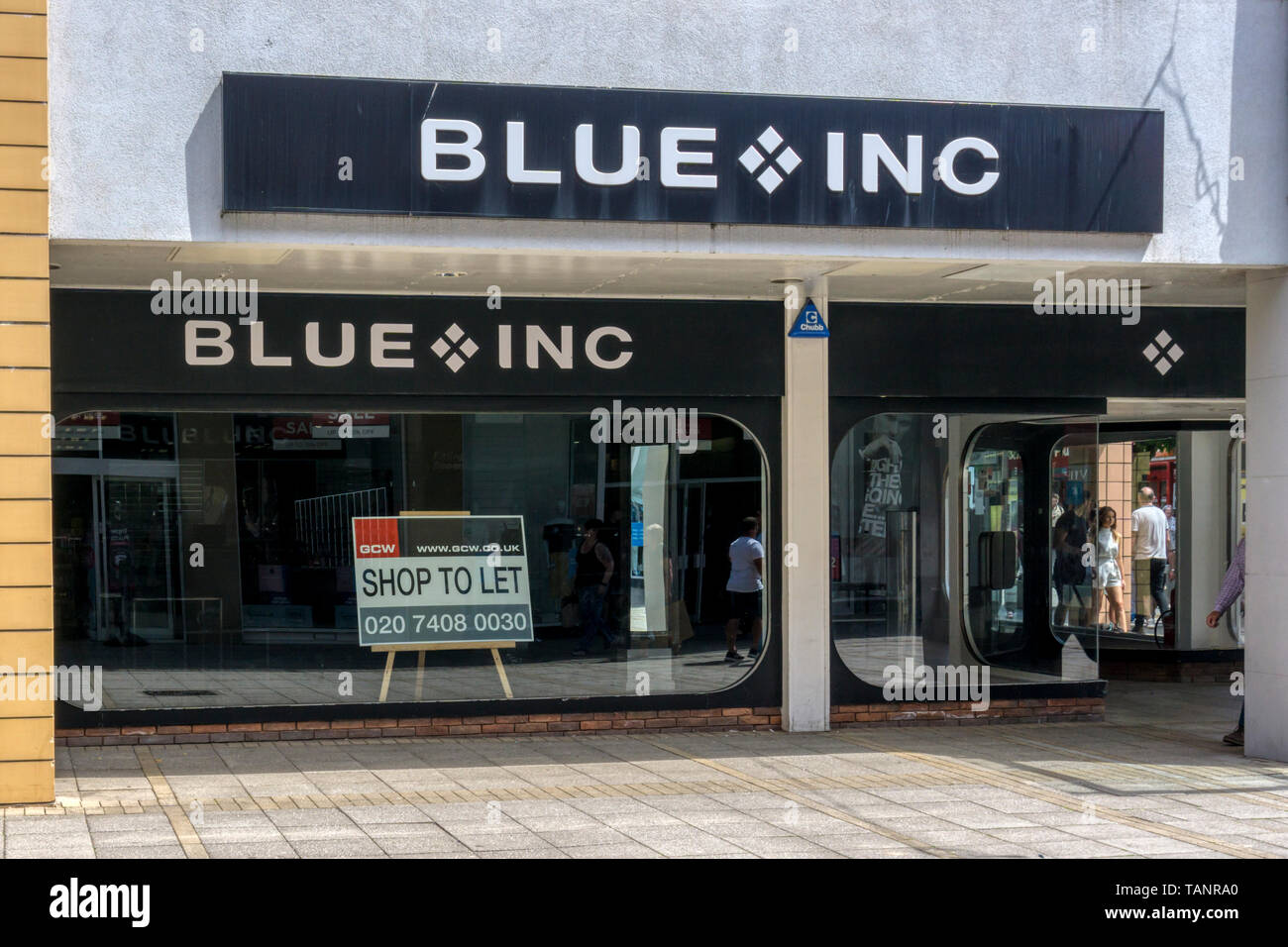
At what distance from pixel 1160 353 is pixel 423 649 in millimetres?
6064

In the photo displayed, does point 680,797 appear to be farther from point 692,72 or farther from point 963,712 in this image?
point 692,72

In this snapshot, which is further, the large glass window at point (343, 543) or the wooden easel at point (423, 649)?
the wooden easel at point (423, 649)

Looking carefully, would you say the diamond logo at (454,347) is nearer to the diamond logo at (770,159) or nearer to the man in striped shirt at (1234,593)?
the diamond logo at (770,159)

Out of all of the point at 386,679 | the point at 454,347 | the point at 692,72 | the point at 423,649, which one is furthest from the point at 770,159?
the point at 386,679

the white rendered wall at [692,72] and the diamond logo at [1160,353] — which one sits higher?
the white rendered wall at [692,72]

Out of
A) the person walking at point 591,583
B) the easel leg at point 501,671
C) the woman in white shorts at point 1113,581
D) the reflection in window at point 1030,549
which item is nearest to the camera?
the easel leg at point 501,671

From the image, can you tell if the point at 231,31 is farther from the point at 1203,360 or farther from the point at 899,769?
the point at 1203,360

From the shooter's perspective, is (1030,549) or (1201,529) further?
(1201,529)

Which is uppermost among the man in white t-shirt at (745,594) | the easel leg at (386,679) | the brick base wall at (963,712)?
the man in white t-shirt at (745,594)

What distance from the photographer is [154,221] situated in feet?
27.0

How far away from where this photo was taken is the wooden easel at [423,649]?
10.5 meters

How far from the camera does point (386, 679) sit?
10.5 metres

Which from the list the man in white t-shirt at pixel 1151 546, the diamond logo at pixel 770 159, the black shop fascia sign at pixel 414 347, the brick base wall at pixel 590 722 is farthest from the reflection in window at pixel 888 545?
the man in white t-shirt at pixel 1151 546

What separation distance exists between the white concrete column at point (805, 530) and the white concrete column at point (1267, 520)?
2911 millimetres
